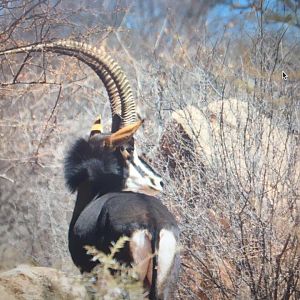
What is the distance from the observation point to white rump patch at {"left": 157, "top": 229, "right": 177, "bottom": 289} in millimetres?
5156

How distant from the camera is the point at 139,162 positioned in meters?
6.07

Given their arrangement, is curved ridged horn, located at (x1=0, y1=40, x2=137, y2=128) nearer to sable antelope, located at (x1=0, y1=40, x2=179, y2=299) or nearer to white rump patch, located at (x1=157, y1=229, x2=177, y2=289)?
sable antelope, located at (x1=0, y1=40, x2=179, y2=299)

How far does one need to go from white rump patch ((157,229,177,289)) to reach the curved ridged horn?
1649mm

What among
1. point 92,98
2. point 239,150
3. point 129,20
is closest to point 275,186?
point 239,150

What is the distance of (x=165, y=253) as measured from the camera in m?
5.19

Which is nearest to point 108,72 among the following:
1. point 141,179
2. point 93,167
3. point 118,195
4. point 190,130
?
point 190,130

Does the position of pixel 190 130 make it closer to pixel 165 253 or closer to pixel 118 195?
pixel 118 195

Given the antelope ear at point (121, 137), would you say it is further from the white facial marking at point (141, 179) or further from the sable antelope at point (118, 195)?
the white facial marking at point (141, 179)

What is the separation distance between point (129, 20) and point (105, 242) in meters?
4.89

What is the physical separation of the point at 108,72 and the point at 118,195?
1.83m

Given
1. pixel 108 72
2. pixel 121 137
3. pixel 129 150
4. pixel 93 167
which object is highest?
pixel 108 72

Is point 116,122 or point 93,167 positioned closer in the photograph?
point 93,167

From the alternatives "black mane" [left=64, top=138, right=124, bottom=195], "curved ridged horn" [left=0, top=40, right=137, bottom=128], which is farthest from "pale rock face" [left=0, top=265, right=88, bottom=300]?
"curved ridged horn" [left=0, top=40, right=137, bottom=128]

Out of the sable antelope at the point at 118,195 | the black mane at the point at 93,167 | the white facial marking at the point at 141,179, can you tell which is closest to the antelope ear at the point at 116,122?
the sable antelope at the point at 118,195
